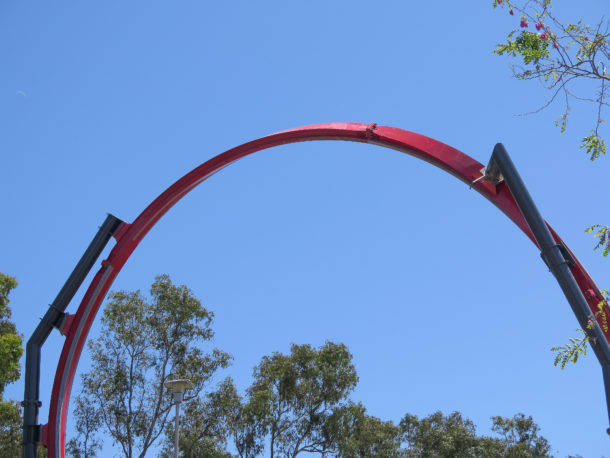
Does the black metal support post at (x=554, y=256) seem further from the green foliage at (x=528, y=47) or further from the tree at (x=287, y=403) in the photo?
the tree at (x=287, y=403)

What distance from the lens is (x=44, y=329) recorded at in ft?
40.6

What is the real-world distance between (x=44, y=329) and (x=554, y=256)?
903 centimetres

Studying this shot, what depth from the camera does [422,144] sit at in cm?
1006

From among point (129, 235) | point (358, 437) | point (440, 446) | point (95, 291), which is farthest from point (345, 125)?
point (440, 446)

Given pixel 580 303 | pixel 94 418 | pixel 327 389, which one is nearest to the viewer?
pixel 580 303

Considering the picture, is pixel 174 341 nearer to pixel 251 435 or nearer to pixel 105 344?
pixel 105 344

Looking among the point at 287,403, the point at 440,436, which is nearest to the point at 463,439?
the point at 440,436

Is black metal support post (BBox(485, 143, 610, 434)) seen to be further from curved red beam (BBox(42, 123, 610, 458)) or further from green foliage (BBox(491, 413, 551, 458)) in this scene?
green foliage (BBox(491, 413, 551, 458))

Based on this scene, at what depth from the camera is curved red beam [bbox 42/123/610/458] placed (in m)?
9.78

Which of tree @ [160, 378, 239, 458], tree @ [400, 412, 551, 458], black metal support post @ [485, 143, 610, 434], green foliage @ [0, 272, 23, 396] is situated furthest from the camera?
tree @ [400, 412, 551, 458]

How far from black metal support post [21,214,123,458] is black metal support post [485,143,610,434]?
7.45 meters

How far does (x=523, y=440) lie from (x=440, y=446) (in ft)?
16.8

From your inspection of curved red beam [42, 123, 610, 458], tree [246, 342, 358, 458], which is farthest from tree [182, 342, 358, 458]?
curved red beam [42, 123, 610, 458]

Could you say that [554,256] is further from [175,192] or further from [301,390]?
[301,390]
